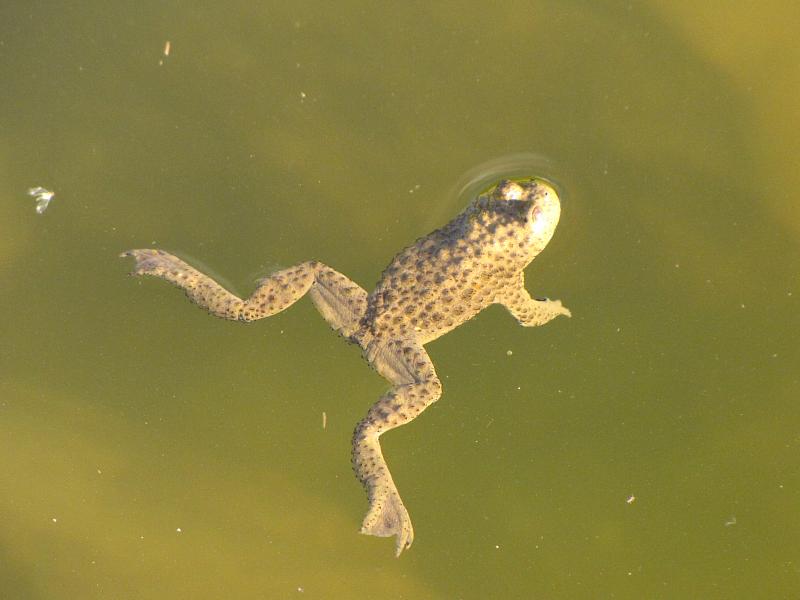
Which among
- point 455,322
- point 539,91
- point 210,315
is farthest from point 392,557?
point 539,91

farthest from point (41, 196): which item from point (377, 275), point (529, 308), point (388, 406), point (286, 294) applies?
point (529, 308)

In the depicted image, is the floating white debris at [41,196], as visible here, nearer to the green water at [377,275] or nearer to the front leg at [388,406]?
the green water at [377,275]

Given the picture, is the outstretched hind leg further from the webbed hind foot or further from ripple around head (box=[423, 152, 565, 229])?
the webbed hind foot

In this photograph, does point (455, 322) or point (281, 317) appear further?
point (281, 317)

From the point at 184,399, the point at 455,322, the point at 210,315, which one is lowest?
the point at 455,322

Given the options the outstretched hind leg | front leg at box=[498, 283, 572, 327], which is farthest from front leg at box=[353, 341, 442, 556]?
front leg at box=[498, 283, 572, 327]

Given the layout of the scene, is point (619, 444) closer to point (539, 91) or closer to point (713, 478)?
point (713, 478)

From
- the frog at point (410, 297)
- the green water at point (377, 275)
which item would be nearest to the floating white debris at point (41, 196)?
the green water at point (377, 275)
